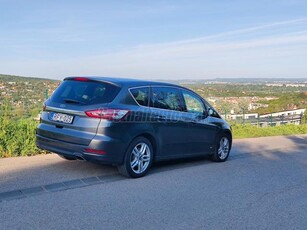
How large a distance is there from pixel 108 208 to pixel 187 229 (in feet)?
3.75

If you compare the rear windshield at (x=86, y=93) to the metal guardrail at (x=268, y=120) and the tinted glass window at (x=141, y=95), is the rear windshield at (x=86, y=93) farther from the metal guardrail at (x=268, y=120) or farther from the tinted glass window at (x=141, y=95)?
the metal guardrail at (x=268, y=120)

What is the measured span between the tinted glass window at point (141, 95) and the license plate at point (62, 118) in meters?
1.11

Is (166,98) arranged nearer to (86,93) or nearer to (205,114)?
(205,114)

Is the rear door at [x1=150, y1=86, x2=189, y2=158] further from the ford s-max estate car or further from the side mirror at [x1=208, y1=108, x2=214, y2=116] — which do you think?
the side mirror at [x1=208, y1=108, x2=214, y2=116]

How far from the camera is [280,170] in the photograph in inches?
332

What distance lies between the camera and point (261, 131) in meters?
19.0

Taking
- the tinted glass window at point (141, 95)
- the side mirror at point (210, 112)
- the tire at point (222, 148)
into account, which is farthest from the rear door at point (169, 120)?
the tire at point (222, 148)

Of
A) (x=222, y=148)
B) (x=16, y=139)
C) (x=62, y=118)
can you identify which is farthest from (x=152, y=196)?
(x=16, y=139)

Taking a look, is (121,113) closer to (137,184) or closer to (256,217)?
(137,184)

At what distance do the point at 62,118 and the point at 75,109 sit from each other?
0.31 m

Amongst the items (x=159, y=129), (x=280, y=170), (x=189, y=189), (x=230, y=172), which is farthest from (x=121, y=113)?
(x=280, y=170)

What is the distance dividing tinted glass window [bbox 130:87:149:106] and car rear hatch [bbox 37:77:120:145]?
358 mm

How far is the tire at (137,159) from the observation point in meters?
6.62

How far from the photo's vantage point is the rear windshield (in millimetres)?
6488
